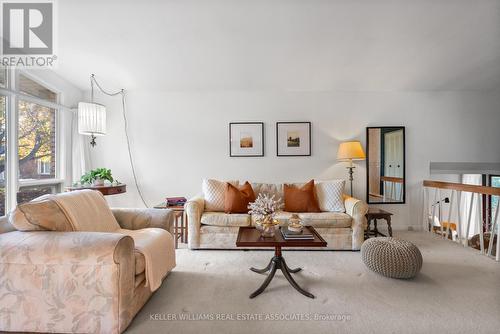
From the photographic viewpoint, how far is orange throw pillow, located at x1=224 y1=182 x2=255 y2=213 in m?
3.13

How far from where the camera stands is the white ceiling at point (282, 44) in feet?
7.89

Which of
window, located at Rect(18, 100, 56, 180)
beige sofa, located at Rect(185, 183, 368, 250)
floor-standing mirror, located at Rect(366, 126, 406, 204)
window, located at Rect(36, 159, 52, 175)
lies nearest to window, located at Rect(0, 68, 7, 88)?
window, located at Rect(18, 100, 56, 180)

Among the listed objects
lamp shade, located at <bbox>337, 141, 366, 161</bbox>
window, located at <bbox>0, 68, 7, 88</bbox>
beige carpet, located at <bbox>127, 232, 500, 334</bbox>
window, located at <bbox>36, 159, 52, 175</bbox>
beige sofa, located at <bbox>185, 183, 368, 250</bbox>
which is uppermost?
window, located at <bbox>0, 68, 7, 88</bbox>

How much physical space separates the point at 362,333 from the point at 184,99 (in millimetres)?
3669

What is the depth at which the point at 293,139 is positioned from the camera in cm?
386

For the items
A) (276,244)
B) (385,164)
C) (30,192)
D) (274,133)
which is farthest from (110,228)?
(385,164)

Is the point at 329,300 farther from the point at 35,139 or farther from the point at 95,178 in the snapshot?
the point at 35,139

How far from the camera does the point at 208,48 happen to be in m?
2.93

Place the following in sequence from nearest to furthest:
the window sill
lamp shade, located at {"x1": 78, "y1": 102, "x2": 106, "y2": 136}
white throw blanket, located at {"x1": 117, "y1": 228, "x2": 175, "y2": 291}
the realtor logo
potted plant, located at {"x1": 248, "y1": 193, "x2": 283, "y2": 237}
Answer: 1. white throw blanket, located at {"x1": 117, "y1": 228, "x2": 175, "y2": 291}
2. potted plant, located at {"x1": 248, "y1": 193, "x2": 283, "y2": 237}
3. the realtor logo
4. the window sill
5. lamp shade, located at {"x1": 78, "y1": 102, "x2": 106, "y2": 136}

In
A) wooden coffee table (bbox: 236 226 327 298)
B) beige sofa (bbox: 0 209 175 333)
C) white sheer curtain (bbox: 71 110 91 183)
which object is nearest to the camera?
beige sofa (bbox: 0 209 175 333)

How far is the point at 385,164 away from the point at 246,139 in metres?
2.32

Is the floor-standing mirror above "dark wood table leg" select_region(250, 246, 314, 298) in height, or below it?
above

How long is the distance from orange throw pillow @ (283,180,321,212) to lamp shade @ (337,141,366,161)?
691 millimetres

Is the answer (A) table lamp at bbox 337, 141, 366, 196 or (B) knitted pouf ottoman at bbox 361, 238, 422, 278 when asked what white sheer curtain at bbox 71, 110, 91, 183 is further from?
(B) knitted pouf ottoman at bbox 361, 238, 422, 278
